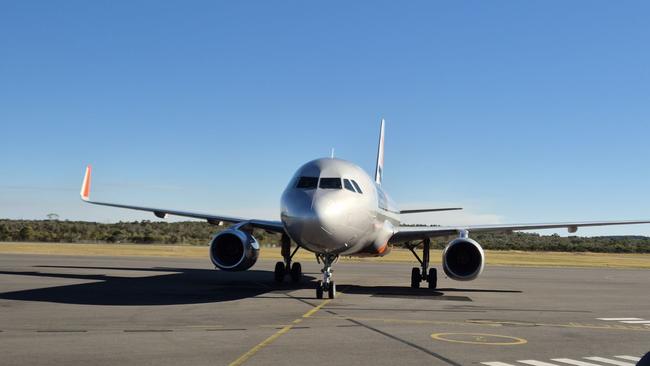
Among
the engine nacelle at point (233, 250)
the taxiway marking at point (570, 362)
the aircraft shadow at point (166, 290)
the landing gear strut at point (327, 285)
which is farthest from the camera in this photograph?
the engine nacelle at point (233, 250)

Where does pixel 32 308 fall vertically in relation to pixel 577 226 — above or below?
below

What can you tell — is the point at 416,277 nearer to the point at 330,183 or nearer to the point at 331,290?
the point at 331,290

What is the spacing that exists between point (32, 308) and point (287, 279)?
13534 mm

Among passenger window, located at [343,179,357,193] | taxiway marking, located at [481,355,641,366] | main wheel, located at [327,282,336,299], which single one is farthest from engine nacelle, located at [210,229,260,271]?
taxiway marking, located at [481,355,641,366]

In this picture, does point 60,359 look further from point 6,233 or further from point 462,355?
point 6,233

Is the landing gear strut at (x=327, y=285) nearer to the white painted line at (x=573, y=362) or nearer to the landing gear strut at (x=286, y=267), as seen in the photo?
Answer: the landing gear strut at (x=286, y=267)

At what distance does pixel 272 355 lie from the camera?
9.40 m

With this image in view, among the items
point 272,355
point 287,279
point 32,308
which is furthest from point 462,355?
point 287,279

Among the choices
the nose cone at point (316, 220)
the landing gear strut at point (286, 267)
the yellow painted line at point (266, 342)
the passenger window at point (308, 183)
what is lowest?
the yellow painted line at point (266, 342)

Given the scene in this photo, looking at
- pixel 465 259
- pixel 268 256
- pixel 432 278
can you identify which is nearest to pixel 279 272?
pixel 432 278

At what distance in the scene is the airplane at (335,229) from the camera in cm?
1747

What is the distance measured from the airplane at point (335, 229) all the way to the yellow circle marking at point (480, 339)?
5.85 m

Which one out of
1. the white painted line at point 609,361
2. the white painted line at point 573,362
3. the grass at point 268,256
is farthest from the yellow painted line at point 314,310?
the grass at point 268,256

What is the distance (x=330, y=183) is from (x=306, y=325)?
6.22 meters
